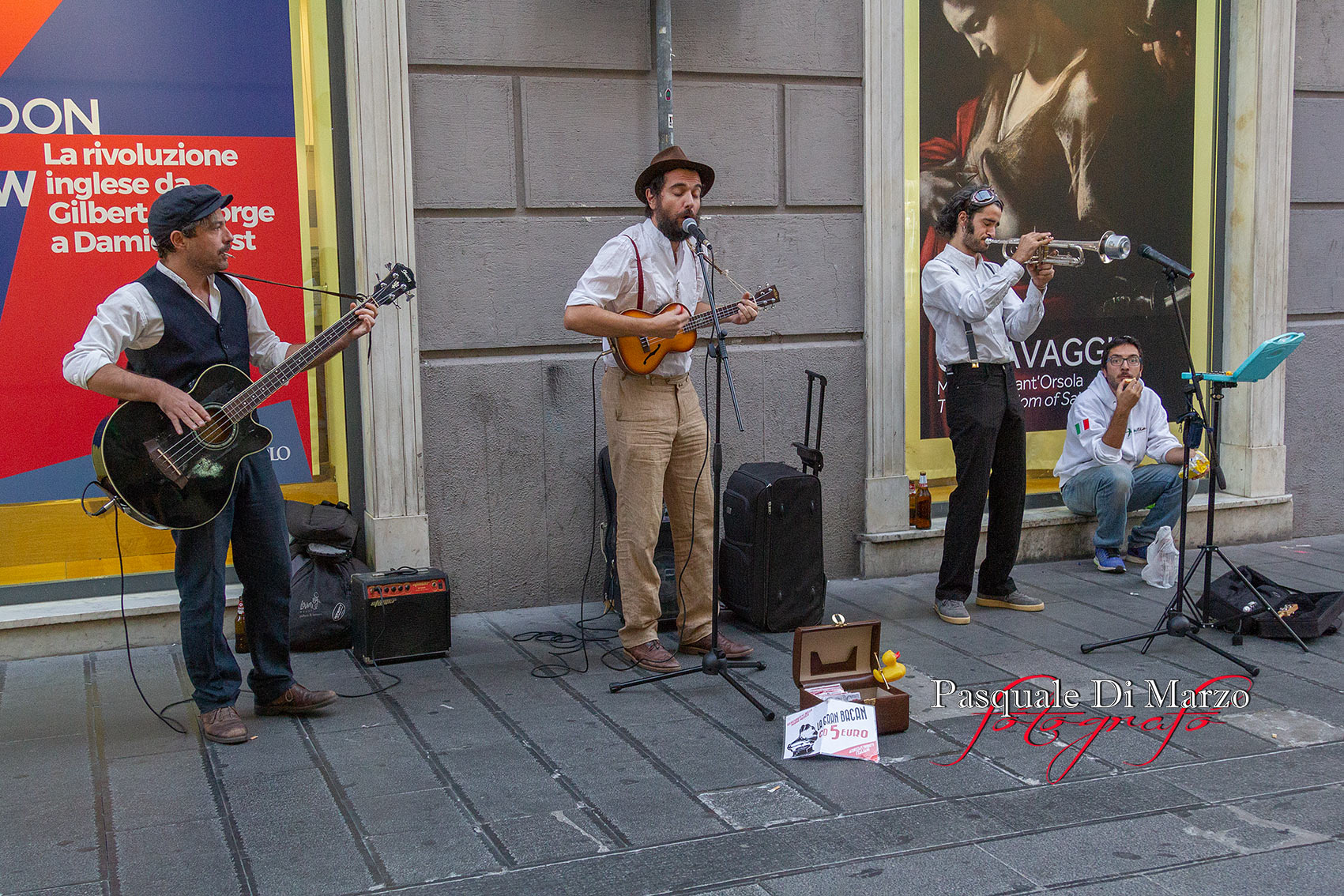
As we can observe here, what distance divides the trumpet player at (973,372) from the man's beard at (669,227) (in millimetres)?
1378

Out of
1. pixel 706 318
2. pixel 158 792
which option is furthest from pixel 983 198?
pixel 158 792

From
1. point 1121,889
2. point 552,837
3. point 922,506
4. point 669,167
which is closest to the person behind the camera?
point 1121,889

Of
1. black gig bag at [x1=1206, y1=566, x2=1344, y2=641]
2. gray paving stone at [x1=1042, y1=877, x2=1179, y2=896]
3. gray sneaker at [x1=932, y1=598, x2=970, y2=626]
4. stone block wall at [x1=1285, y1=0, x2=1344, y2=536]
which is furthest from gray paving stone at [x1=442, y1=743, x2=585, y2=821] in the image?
stone block wall at [x1=1285, y1=0, x2=1344, y2=536]

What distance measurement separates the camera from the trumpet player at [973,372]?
5488 millimetres

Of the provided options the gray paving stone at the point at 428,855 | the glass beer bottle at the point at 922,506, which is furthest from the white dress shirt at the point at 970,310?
the gray paving stone at the point at 428,855

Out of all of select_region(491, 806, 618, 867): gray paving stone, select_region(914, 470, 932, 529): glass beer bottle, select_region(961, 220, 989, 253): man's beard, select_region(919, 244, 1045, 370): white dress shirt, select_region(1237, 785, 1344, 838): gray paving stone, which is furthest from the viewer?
select_region(914, 470, 932, 529): glass beer bottle

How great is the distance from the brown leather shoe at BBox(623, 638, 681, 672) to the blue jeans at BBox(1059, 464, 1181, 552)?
9.55ft

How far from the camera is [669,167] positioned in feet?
15.5

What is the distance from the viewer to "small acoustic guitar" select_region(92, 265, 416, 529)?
3.88 metres

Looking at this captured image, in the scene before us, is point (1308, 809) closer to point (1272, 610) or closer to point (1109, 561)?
point (1272, 610)

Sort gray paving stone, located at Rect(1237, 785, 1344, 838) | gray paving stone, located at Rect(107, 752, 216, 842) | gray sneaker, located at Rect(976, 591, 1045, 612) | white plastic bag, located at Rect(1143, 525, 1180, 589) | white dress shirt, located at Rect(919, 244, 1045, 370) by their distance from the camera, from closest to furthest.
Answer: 1. gray paving stone, located at Rect(1237, 785, 1344, 838)
2. gray paving stone, located at Rect(107, 752, 216, 842)
3. white dress shirt, located at Rect(919, 244, 1045, 370)
4. gray sneaker, located at Rect(976, 591, 1045, 612)
5. white plastic bag, located at Rect(1143, 525, 1180, 589)

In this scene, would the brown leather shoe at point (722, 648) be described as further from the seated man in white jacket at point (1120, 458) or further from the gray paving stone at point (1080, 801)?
the seated man in white jacket at point (1120, 458)

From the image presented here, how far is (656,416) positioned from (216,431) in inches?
65.4

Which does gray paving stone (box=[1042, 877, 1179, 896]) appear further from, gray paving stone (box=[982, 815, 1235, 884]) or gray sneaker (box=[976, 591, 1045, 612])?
gray sneaker (box=[976, 591, 1045, 612])
